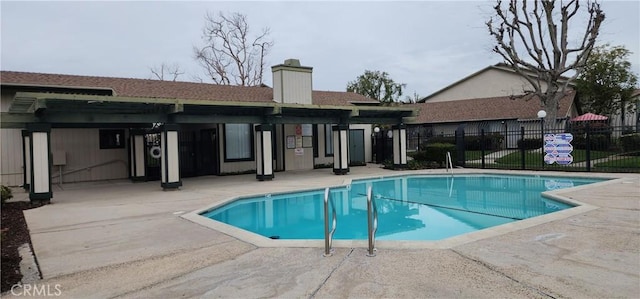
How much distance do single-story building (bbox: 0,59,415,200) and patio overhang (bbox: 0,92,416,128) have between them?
0.03m

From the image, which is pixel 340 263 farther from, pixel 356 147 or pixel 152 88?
pixel 356 147

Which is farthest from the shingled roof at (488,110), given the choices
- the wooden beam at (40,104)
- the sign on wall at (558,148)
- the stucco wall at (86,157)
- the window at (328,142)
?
the wooden beam at (40,104)

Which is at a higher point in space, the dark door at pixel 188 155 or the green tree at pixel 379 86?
the green tree at pixel 379 86

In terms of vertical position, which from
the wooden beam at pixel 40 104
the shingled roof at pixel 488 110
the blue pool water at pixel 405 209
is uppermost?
the shingled roof at pixel 488 110

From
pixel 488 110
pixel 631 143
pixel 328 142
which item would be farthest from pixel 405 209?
pixel 488 110

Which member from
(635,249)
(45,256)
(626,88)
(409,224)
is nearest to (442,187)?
(409,224)

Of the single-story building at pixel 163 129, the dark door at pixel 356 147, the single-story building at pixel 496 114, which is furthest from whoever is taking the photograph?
the single-story building at pixel 496 114

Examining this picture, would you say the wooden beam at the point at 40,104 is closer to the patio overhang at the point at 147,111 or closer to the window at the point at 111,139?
the patio overhang at the point at 147,111

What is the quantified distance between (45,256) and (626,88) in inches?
1620

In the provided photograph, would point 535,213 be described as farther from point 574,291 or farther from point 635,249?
point 574,291

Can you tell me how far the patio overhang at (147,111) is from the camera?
11039mm

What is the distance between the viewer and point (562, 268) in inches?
175

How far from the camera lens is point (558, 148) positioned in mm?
17297

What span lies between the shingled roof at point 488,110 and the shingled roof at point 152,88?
10927 mm
